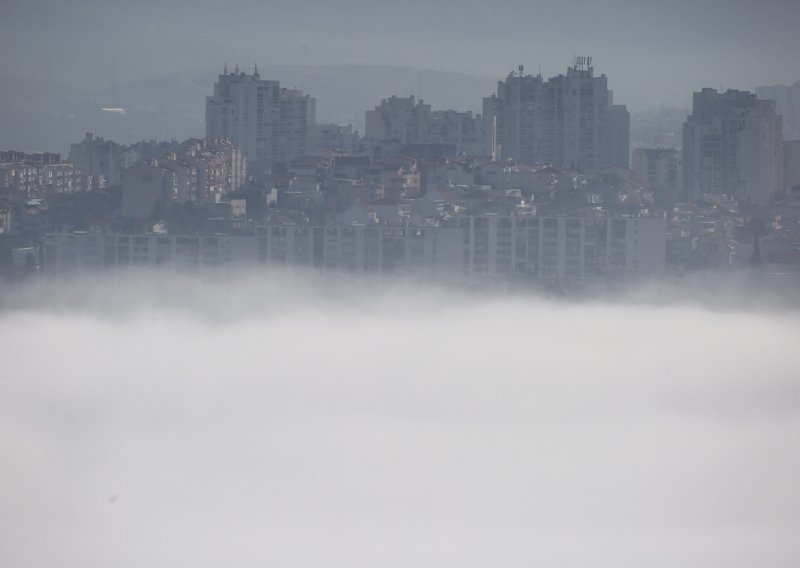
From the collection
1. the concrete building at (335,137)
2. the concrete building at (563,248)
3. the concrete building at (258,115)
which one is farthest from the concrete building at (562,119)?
the concrete building at (563,248)

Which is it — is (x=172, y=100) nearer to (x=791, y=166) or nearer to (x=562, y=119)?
(x=562, y=119)

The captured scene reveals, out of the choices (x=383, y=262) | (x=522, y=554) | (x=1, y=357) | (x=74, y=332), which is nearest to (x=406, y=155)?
(x=383, y=262)

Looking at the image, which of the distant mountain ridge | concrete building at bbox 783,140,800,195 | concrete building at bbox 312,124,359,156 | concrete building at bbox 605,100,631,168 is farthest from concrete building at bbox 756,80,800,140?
concrete building at bbox 312,124,359,156

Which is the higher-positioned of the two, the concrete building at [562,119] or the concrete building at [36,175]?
the concrete building at [562,119]

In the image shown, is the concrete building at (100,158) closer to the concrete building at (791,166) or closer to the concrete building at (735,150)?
the concrete building at (735,150)

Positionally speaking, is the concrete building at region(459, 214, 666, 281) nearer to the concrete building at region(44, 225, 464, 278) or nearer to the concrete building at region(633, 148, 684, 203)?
the concrete building at region(44, 225, 464, 278)

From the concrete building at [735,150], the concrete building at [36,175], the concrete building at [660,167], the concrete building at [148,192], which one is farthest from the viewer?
the concrete building at [660,167]

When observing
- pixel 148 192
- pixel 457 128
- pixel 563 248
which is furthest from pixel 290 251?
pixel 457 128
